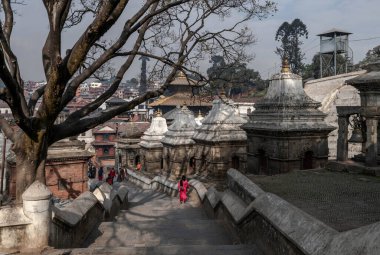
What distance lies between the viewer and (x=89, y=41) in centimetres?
664

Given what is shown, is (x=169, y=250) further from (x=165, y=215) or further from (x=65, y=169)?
(x=65, y=169)

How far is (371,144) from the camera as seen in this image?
1059 centimetres

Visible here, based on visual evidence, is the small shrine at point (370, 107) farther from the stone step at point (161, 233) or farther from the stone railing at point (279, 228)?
the stone step at point (161, 233)

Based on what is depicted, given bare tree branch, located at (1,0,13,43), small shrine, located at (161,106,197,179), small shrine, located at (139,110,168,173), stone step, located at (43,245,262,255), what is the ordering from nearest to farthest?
stone step, located at (43,245,262,255)
bare tree branch, located at (1,0,13,43)
small shrine, located at (161,106,197,179)
small shrine, located at (139,110,168,173)

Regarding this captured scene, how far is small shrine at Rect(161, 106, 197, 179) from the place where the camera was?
83.3 feet

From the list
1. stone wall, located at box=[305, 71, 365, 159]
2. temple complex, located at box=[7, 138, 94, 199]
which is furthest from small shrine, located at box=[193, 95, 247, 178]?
stone wall, located at box=[305, 71, 365, 159]

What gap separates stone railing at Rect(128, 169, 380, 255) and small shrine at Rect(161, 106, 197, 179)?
1425cm

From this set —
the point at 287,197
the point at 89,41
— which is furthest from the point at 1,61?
the point at 287,197

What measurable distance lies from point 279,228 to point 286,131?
394 inches

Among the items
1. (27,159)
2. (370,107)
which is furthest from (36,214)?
(370,107)

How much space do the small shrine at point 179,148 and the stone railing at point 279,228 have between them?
1425 centimetres

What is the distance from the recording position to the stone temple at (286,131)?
50.4 ft

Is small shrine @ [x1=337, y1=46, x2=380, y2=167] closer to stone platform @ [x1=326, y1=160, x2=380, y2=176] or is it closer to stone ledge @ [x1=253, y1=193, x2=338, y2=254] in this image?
stone platform @ [x1=326, y1=160, x2=380, y2=176]

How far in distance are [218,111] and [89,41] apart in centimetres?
1593
